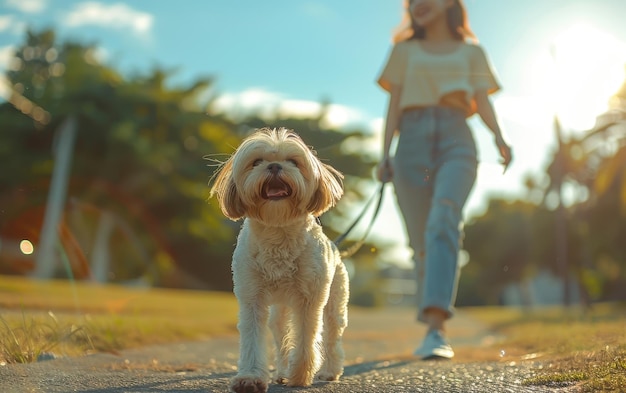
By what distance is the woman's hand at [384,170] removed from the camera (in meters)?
7.01

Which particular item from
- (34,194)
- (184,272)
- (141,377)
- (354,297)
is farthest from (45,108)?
(141,377)

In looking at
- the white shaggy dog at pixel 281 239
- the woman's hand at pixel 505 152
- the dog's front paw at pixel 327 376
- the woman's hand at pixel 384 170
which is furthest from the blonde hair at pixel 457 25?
the dog's front paw at pixel 327 376

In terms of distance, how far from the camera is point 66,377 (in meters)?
4.46

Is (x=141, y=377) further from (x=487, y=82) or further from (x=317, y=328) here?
(x=487, y=82)

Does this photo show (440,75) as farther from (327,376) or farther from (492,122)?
(327,376)

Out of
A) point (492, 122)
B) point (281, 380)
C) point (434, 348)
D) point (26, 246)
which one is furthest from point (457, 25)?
point (26, 246)

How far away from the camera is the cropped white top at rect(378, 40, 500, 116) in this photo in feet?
22.7

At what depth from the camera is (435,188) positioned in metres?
6.79

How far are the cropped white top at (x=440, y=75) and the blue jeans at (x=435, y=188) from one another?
115mm

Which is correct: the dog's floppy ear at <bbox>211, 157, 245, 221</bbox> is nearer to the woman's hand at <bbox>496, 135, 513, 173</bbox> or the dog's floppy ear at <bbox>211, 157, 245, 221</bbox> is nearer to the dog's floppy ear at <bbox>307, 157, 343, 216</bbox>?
the dog's floppy ear at <bbox>307, 157, 343, 216</bbox>

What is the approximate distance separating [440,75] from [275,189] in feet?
10.1

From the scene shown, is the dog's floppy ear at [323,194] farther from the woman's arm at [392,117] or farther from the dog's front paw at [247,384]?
the woman's arm at [392,117]

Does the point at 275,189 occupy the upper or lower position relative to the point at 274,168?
lower

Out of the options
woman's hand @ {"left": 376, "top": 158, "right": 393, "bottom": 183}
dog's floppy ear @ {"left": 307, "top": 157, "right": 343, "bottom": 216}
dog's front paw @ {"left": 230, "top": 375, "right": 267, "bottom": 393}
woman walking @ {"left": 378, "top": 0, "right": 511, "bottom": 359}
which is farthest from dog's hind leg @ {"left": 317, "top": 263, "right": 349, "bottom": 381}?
woman's hand @ {"left": 376, "top": 158, "right": 393, "bottom": 183}
